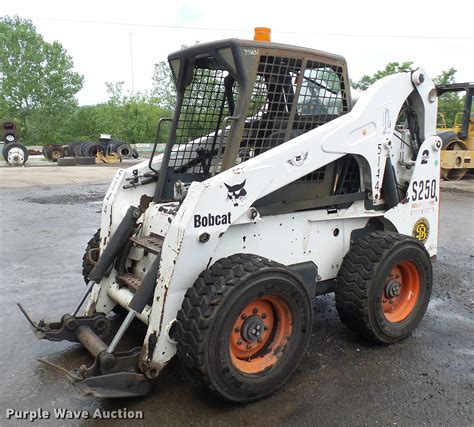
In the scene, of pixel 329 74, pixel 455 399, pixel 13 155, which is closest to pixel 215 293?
pixel 455 399

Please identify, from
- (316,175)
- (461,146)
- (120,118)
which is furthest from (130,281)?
(120,118)

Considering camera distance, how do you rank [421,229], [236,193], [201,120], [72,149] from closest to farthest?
1. [236,193]
2. [201,120]
3. [421,229]
4. [72,149]

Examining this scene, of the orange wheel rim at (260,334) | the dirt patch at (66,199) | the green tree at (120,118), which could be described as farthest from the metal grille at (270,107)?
the green tree at (120,118)

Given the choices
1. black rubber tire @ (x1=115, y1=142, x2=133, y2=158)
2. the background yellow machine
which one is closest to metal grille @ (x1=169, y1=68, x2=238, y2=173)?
the background yellow machine

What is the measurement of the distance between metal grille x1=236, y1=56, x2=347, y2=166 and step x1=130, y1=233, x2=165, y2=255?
0.81 meters

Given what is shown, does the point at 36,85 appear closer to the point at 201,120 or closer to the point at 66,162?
the point at 66,162

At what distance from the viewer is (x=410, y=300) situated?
3998 millimetres

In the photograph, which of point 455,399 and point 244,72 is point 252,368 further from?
point 244,72

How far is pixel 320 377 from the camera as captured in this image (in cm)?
334

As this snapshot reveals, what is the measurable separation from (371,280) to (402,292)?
618mm

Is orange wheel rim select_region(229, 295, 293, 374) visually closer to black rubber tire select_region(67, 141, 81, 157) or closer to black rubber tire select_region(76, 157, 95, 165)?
black rubber tire select_region(76, 157, 95, 165)

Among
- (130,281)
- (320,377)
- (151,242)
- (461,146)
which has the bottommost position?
(320,377)

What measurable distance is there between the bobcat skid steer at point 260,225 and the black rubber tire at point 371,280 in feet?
0.04

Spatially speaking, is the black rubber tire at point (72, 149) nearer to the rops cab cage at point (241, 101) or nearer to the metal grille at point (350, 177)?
the rops cab cage at point (241, 101)
